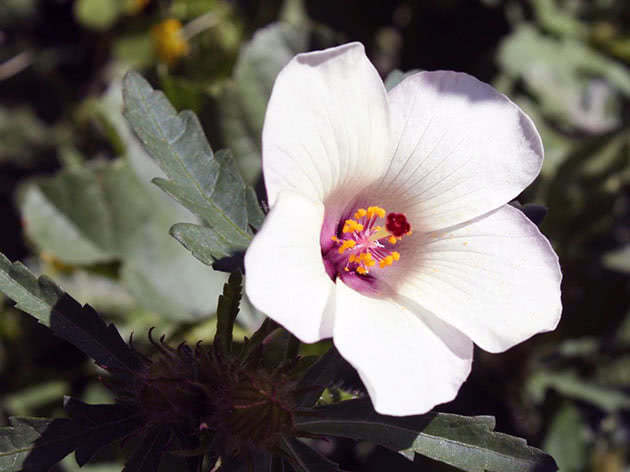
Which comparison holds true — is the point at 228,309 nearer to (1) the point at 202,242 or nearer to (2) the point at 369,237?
(1) the point at 202,242

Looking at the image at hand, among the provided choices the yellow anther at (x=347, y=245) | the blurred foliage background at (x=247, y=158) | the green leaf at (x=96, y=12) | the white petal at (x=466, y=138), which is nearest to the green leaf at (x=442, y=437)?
the yellow anther at (x=347, y=245)

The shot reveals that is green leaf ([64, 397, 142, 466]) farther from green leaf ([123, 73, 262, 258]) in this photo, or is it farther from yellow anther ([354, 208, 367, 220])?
yellow anther ([354, 208, 367, 220])

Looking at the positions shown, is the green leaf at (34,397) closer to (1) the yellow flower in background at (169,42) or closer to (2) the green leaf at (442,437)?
(1) the yellow flower in background at (169,42)

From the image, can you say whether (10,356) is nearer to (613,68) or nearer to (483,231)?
(483,231)

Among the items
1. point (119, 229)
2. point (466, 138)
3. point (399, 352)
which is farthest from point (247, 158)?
point (399, 352)

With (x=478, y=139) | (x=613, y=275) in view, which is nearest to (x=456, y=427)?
(x=478, y=139)
